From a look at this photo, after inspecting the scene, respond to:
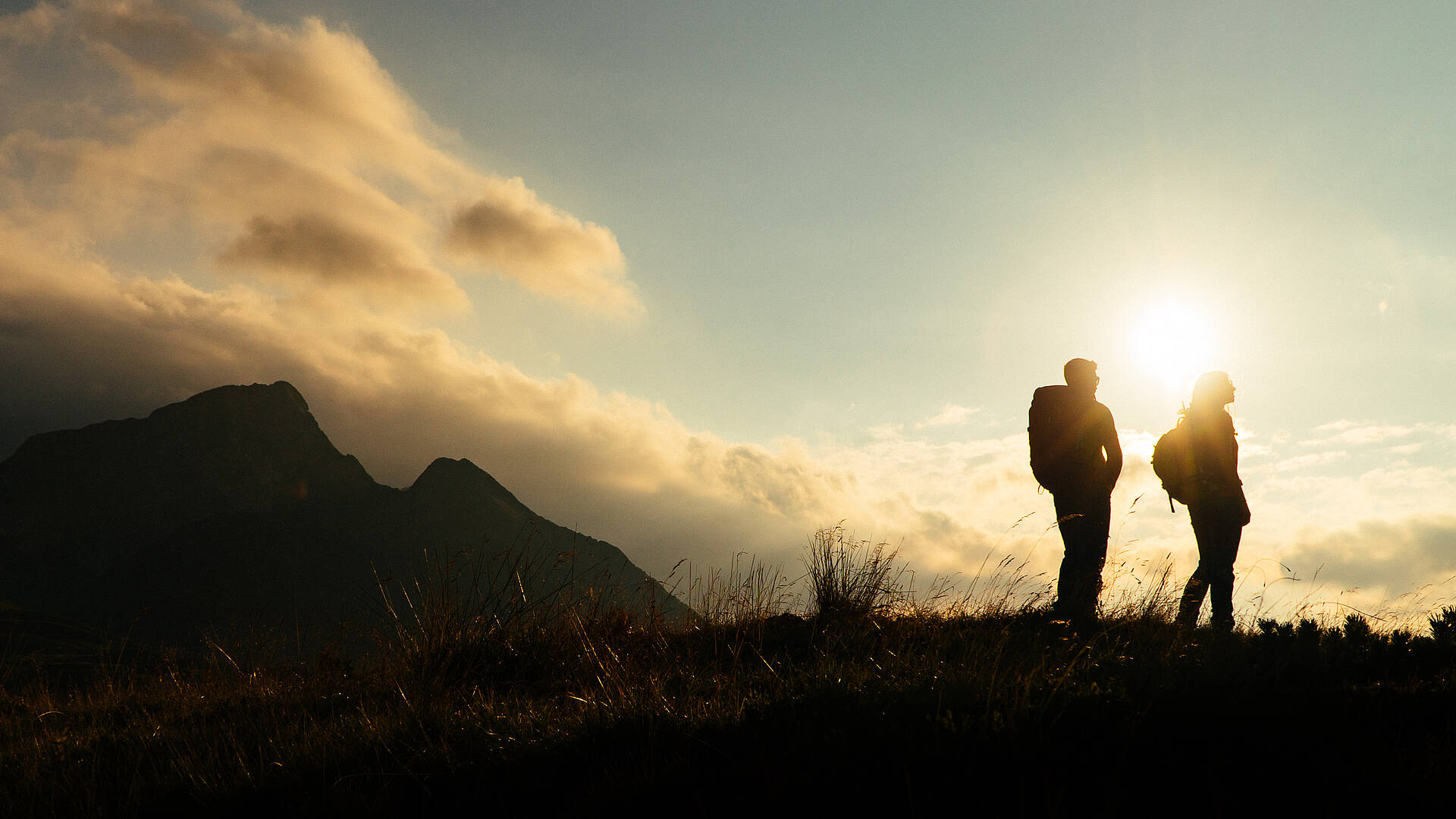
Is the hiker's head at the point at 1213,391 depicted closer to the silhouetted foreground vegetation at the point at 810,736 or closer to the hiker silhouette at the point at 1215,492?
the hiker silhouette at the point at 1215,492

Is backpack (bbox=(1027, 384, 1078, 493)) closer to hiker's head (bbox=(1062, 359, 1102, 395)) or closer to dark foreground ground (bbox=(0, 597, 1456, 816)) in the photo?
hiker's head (bbox=(1062, 359, 1102, 395))

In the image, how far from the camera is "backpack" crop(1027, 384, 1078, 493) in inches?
272

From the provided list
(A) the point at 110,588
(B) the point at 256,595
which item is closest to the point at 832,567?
(B) the point at 256,595

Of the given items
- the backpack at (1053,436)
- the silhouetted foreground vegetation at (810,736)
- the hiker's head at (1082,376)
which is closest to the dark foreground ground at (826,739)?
the silhouetted foreground vegetation at (810,736)

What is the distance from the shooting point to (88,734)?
14.6 feet

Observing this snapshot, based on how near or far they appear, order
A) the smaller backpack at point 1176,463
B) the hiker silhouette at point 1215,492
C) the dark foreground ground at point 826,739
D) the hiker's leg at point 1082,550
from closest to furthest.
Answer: the dark foreground ground at point 826,739 → the hiker's leg at point 1082,550 → the hiker silhouette at point 1215,492 → the smaller backpack at point 1176,463

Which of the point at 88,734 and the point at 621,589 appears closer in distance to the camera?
the point at 88,734

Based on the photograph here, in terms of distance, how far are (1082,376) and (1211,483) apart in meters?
1.49

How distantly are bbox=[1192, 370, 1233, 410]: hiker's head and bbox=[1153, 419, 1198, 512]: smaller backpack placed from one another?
9.8 inches

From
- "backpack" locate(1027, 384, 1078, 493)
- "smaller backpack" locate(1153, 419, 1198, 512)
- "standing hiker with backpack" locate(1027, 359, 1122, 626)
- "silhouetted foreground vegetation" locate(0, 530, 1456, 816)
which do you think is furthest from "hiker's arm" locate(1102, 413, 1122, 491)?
"silhouetted foreground vegetation" locate(0, 530, 1456, 816)

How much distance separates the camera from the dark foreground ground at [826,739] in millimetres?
2422

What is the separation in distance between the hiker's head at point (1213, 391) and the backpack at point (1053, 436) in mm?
1238

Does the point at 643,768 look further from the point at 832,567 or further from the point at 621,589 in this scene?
the point at 832,567

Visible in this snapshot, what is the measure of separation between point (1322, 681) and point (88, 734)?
6.64m
